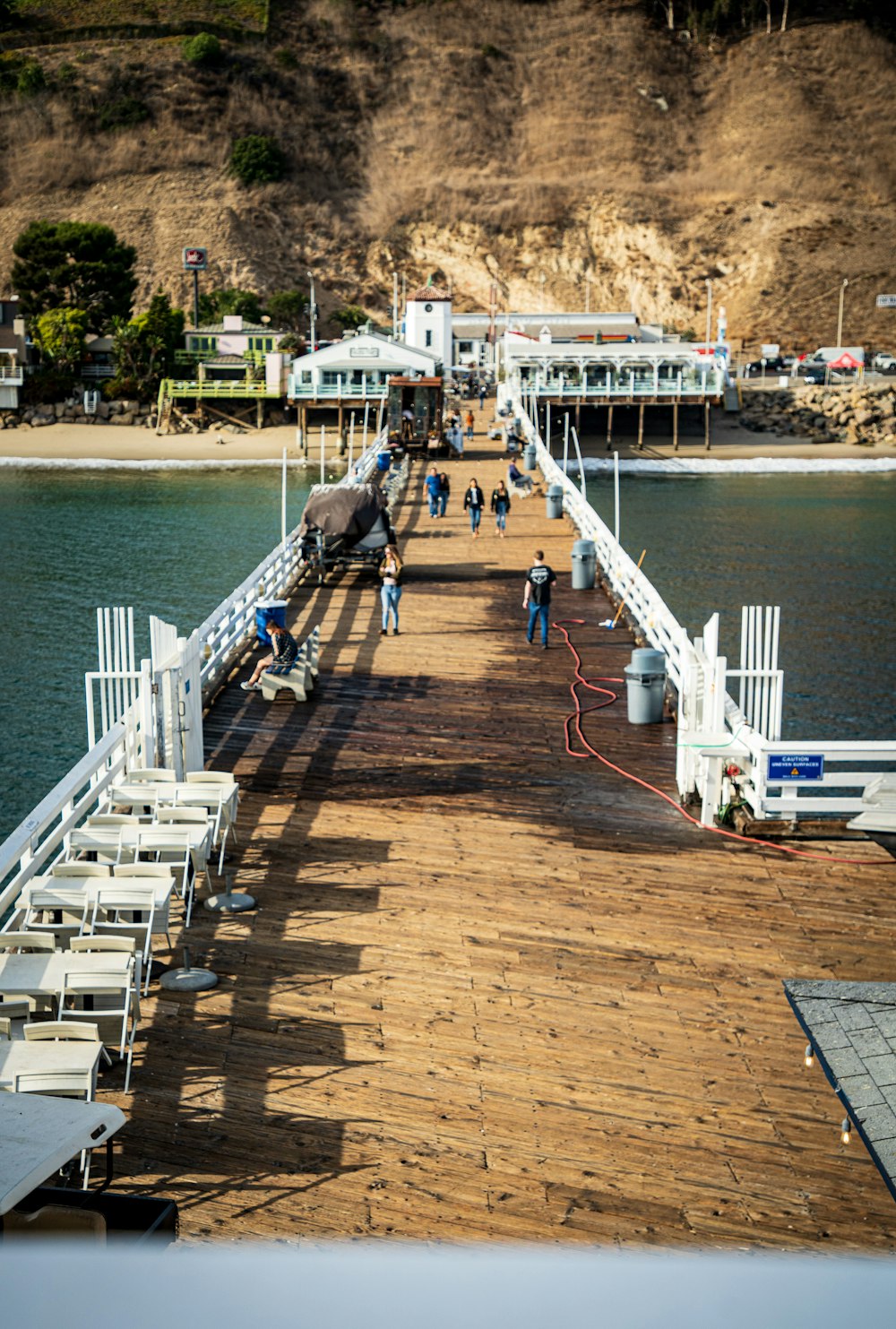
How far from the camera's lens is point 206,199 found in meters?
142

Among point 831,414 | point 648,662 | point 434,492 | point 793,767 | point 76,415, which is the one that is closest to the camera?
point 793,767

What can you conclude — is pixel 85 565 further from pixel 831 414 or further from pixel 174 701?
pixel 831 414

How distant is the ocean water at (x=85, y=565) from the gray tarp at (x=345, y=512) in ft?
19.1

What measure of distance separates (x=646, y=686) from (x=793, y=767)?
4.34m

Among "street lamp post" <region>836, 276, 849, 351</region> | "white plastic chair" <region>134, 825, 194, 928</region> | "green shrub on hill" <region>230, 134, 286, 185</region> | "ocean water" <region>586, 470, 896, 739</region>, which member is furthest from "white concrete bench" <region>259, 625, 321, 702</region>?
"green shrub on hill" <region>230, 134, 286, 185</region>

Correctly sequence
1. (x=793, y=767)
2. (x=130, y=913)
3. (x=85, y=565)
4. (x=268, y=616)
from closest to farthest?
1. (x=130, y=913)
2. (x=793, y=767)
3. (x=268, y=616)
4. (x=85, y=565)

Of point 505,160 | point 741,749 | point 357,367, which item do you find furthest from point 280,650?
point 505,160

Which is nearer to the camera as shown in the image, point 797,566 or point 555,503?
point 555,503

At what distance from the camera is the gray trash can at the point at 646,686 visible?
17.9 meters

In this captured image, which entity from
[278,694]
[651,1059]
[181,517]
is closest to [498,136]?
[181,517]

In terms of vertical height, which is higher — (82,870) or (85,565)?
(82,870)

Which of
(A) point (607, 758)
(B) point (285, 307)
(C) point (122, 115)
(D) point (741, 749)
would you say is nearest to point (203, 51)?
(C) point (122, 115)

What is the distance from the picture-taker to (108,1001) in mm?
9625

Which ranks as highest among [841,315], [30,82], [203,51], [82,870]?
[203,51]
